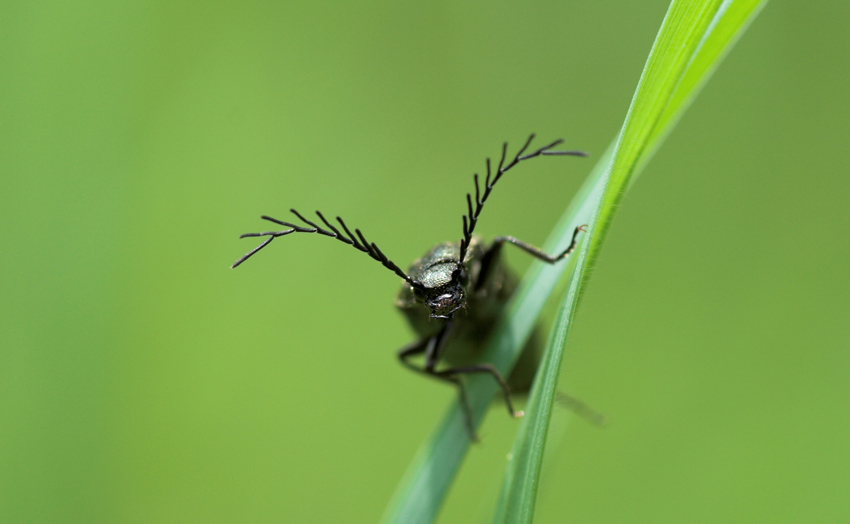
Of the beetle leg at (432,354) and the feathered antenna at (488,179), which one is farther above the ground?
the feathered antenna at (488,179)

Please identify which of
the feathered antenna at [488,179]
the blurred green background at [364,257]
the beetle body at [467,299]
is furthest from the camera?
the blurred green background at [364,257]

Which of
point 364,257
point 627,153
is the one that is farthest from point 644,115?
point 364,257

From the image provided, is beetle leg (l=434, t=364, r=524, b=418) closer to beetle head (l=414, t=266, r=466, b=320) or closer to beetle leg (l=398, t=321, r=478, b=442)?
beetle leg (l=398, t=321, r=478, b=442)

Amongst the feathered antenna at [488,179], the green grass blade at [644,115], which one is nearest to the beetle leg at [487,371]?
the feathered antenna at [488,179]

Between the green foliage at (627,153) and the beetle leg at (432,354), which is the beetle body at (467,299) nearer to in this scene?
the beetle leg at (432,354)

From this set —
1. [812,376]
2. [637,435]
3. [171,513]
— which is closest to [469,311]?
[637,435]

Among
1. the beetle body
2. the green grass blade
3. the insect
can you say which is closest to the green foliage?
the green grass blade
